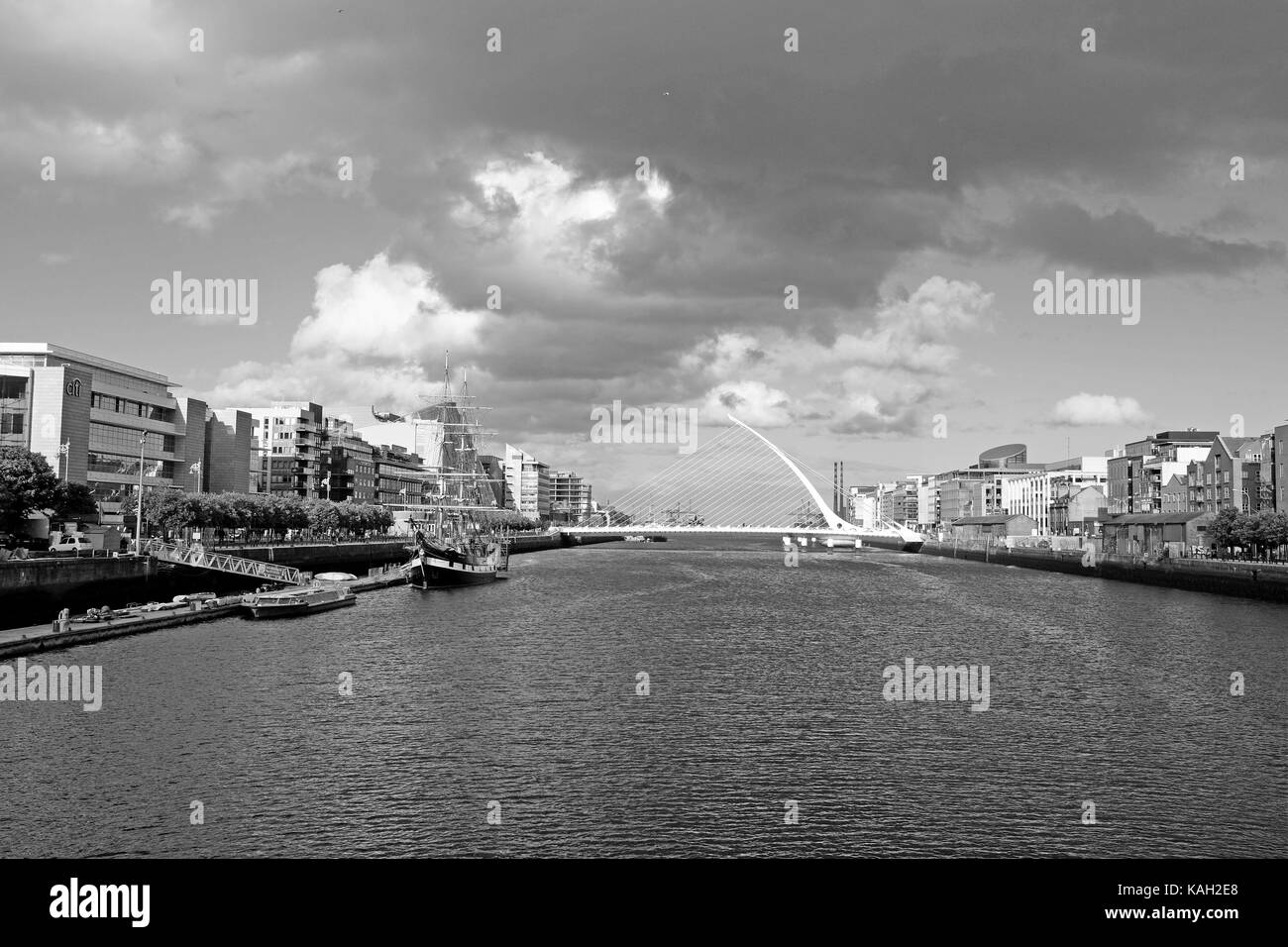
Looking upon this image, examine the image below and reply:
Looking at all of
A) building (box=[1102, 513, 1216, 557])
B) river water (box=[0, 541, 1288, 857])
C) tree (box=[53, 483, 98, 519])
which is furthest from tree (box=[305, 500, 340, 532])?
building (box=[1102, 513, 1216, 557])

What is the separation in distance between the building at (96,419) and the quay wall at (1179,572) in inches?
3696

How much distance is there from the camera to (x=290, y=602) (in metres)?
66.4

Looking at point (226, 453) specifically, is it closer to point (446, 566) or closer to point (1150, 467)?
point (446, 566)

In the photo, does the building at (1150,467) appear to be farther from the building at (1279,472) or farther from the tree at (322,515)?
the tree at (322,515)

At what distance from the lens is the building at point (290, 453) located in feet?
554

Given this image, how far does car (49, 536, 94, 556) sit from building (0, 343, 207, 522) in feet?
24.7

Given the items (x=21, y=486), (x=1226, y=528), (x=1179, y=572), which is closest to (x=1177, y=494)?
(x=1226, y=528)

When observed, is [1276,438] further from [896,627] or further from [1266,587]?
[896,627]

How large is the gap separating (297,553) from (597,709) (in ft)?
244

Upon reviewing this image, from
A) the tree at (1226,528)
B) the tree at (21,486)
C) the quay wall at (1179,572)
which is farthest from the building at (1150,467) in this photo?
the tree at (21,486)

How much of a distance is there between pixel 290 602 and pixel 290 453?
362 ft

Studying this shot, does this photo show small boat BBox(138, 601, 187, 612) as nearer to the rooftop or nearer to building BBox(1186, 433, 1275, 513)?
the rooftop

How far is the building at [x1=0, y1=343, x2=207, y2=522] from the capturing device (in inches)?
3629
